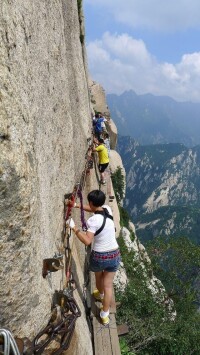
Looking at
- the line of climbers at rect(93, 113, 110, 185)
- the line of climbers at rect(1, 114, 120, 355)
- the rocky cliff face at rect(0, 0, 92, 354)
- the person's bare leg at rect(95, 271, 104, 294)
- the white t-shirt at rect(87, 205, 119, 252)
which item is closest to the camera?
the rocky cliff face at rect(0, 0, 92, 354)

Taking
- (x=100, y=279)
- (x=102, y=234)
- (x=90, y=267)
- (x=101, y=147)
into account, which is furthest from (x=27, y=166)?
(x=101, y=147)

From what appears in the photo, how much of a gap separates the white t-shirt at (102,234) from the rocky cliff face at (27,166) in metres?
1.01

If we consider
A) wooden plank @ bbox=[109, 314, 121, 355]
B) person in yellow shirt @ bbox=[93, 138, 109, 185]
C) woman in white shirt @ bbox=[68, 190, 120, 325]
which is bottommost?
wooden plank @ bbox=[109, 314, 121, 355]

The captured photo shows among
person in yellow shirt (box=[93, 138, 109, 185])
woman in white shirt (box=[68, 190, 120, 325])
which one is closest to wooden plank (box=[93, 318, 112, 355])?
woman in white shirt (box=[68, 190, 120, 325])

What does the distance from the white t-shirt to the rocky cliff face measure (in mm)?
1007

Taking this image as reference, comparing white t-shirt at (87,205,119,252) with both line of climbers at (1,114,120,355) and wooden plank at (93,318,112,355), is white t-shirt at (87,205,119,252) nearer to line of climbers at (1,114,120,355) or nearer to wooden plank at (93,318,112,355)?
line of climbers at (1,114,120,355)

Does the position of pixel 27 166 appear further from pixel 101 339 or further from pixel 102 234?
pixel 101 339

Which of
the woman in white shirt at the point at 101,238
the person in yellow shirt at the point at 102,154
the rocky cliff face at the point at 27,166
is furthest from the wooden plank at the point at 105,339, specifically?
the person in yellow shirt at the point at 102,154

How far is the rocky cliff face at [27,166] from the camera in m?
5.34

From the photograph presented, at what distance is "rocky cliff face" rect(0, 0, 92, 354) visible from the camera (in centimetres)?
534

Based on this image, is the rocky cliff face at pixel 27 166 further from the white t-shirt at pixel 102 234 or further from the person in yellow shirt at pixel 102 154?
the person in yellow shirt at pixel 102 154

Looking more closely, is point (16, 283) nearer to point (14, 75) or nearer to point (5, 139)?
point (5, 139)

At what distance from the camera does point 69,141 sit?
1271 cm

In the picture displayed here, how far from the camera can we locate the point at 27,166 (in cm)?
578
